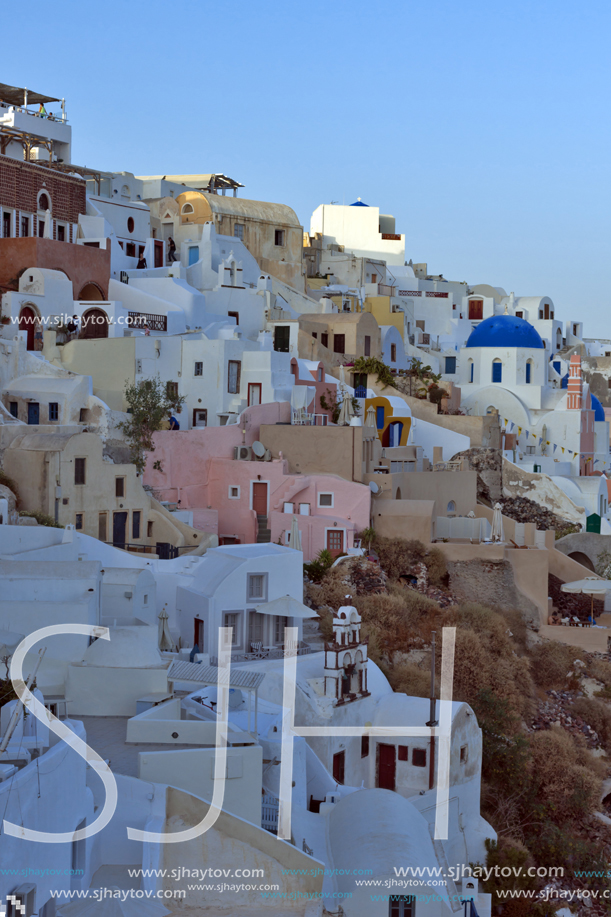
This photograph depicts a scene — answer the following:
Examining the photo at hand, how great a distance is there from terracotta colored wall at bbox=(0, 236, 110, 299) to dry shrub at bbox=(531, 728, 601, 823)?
767 inches

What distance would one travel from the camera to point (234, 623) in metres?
22.3

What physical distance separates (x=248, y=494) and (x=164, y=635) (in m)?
8.94

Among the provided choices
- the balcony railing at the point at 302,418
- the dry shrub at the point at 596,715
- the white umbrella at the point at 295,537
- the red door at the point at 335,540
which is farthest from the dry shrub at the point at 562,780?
the balcony railing at the point at 302,418

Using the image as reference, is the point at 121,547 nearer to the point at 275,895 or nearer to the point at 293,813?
the point at 293,813

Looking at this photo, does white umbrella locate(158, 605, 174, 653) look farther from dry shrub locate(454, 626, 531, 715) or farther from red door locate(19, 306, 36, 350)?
red door locate(19, 306, 36, 350)

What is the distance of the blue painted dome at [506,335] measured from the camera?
43.6 metres

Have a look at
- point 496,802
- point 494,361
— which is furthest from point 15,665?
point 494,361

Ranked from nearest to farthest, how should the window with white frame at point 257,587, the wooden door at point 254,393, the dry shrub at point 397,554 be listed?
the window with white frame at point 257,587 → the dry shrub at point 397,554 → the wooden door at point 254,393

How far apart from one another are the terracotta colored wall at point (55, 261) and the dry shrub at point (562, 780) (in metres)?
19.5

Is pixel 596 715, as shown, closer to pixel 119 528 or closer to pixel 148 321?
pixel 119 528

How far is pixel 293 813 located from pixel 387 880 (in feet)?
7.05

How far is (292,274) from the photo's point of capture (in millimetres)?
45031

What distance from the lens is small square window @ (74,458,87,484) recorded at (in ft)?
79.5

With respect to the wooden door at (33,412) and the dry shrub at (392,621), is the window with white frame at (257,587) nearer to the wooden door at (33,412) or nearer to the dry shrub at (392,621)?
the dry shrub at (392,621)
